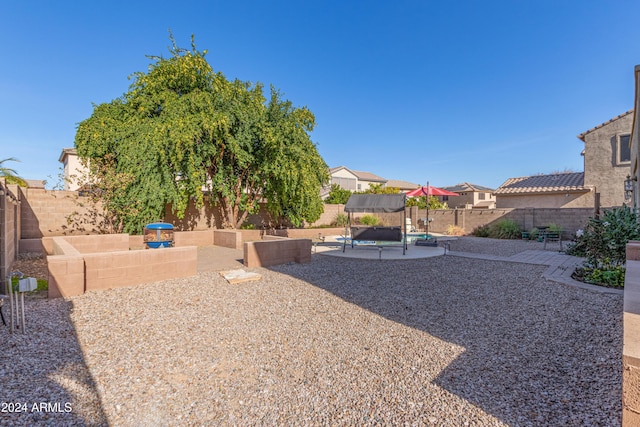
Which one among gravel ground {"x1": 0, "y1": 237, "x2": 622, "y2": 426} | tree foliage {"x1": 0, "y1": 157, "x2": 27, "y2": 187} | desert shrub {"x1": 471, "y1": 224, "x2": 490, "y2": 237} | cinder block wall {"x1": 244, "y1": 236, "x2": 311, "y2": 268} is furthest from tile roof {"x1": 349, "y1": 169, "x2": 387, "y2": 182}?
gravel ground {"x1": 0, "y1": 237, "x2": 622, "y2": 426}

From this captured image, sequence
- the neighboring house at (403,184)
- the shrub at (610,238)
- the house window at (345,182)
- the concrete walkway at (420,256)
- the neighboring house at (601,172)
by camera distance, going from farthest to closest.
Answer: the neighboring house at (403,184) → the house window at (345,182) → the neighboring house at (601,172) → the concrete walkway at (420,256) → the shrub at (610,238)

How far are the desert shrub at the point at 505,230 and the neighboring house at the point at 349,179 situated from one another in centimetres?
2612

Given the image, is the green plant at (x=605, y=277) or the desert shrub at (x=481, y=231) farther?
the desert shrub at (x=481, y=231)

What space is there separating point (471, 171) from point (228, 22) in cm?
2669

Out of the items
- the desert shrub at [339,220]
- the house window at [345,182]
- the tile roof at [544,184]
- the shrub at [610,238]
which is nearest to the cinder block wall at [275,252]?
the shrub at [610,238]

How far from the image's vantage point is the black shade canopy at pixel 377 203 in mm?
12117

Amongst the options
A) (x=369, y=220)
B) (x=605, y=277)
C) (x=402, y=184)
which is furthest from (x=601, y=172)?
(x=402, y=184)

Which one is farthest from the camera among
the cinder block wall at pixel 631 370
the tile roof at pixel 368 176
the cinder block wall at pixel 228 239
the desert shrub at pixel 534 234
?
the tile roof at pixel 368 176

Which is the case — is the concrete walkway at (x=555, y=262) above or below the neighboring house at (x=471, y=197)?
below

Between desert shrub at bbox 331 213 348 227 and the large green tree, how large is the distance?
439 cm

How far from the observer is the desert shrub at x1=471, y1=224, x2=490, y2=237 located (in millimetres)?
18125

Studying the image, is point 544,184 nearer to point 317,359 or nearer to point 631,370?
point 317,359

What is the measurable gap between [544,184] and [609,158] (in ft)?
13.1

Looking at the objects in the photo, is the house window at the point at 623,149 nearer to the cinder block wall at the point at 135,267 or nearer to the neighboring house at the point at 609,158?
the neighboring house at the point at 609,158
